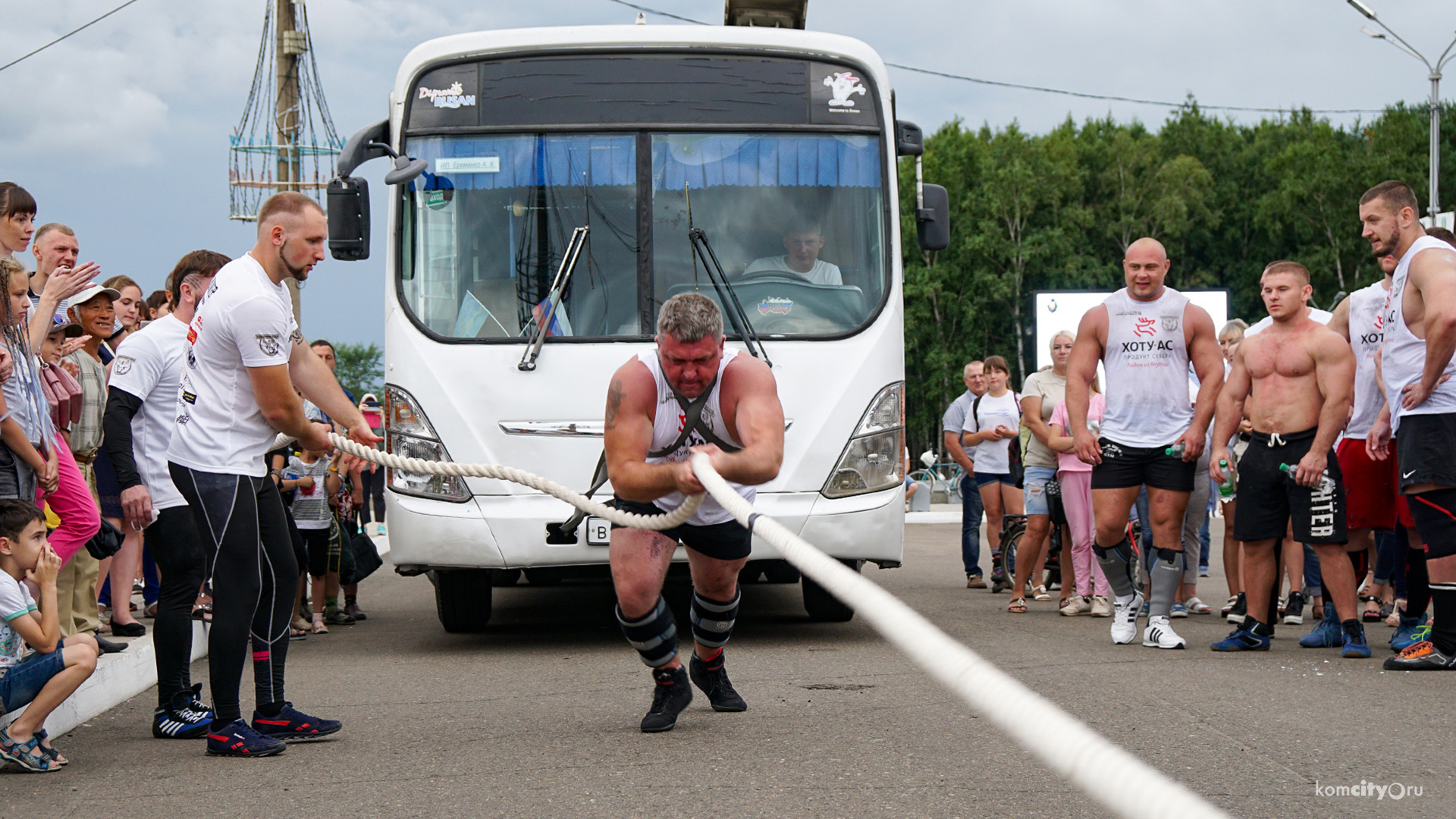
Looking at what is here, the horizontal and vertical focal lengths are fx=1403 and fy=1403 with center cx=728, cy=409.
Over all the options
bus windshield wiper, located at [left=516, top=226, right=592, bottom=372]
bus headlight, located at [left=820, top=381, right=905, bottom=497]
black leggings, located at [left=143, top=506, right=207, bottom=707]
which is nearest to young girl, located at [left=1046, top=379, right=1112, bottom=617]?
bus headlight, located at [left=820, top=381, right=905, bottom=497]

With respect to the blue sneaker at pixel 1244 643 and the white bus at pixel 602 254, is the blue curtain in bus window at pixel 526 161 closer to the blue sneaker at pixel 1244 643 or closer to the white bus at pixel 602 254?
the white bus at pixel 602 254

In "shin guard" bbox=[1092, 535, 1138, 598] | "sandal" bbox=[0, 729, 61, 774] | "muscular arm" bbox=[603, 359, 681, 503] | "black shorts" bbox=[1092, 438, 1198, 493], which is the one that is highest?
"muscular arm" bbox=[603, 359, 681, 503]

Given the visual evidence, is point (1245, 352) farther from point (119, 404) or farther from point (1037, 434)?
point (119, 404)

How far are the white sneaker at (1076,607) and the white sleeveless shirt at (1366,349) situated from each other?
2079 millimetres

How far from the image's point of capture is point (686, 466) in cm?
451

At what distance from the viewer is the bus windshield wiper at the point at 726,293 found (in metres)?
7.27

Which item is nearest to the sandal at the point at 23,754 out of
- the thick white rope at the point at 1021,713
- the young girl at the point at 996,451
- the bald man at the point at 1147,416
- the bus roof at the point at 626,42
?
the thick white rope at the point at 1021,713

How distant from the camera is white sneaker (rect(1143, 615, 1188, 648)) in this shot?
23.4 ft

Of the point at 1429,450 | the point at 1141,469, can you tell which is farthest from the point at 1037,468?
the point at 1429,450

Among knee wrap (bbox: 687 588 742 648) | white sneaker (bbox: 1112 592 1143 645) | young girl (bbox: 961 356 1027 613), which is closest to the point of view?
knee wrap (bbox: 687 588 742 648)

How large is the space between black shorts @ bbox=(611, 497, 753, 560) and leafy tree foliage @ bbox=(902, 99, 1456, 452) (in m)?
53.0

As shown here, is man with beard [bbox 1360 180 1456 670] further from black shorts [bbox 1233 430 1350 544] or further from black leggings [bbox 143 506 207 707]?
black leggings [bbox 143 506 207 707]

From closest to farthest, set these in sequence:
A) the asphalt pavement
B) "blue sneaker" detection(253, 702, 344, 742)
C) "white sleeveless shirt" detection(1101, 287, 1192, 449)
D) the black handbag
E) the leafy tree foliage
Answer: the asphalt pavement → "blue sneaker" detection(253, 702, 344, 742) → the black handbag → "white sleeveless shirt" detection(1101, 287, 1192, 449) → the leafy tree foliage

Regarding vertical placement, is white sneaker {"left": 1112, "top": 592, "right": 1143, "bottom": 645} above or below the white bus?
below
